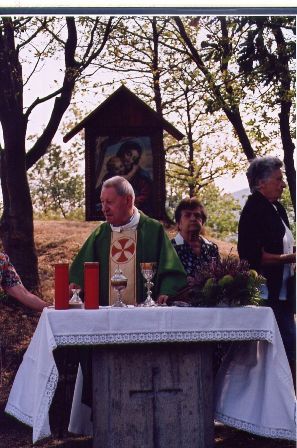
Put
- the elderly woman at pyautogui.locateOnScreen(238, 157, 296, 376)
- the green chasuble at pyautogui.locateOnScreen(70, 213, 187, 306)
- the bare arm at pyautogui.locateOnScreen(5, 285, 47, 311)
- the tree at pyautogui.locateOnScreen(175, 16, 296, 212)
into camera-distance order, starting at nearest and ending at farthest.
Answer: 1. the bare arm at pyautogui.locateOnScreen(5, 285, 47, 311)
2. the green chasuble at pyautogui.locateOnScreen(70, 213, 187, 306)
3. the elderly woman at pyautogui.locateOnScreen(238, 157, 296, 376)
4. the tree at pyautogui.locateOnScreen(175, 16, 296, 212)

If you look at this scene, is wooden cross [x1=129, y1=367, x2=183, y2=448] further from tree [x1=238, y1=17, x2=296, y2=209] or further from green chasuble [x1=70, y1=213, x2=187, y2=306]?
tree [x1=238, y1=17, x2=296, y2=209]

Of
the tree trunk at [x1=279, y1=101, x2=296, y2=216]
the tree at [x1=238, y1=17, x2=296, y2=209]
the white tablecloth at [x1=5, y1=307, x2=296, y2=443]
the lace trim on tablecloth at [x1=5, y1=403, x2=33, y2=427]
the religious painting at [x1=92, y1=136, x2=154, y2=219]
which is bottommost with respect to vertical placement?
the lace trim on tablecloth at [x1=5, y1=403, x2=33, y2=427]

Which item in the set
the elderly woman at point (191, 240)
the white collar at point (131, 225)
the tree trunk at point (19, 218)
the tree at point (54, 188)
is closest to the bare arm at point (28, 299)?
the white collar at point (131, 225)

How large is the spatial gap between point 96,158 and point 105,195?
271cm

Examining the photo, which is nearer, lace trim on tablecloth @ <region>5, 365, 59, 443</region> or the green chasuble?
lace trim on tablecloth @ <region>5, 365, 59, 443</region>

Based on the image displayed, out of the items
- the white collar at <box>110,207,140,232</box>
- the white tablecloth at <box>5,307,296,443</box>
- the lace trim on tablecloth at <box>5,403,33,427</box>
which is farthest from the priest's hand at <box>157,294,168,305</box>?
the lace trim on tablecloth at <box>5,403,33,427</box>

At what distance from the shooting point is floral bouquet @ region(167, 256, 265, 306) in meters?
A: 5.28

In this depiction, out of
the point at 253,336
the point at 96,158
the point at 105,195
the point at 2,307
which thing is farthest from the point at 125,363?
the point at 2,307

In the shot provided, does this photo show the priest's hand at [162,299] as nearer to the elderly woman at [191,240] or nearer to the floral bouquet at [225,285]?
the floral bouquet at [225,285]

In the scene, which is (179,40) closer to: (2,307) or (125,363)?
(2,307)

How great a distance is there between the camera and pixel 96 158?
8469 mm

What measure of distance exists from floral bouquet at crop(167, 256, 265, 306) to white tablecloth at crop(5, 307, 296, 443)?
11cm

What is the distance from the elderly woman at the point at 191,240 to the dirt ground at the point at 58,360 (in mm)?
1100

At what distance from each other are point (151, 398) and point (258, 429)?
69cm
